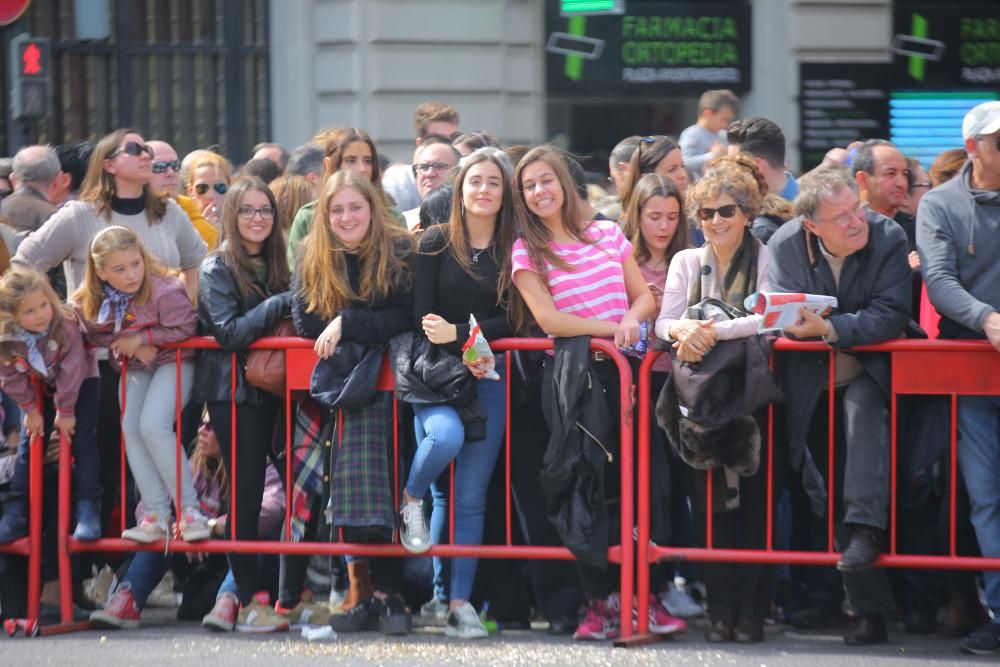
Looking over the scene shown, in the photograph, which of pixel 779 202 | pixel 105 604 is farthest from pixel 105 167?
pixel 779 202

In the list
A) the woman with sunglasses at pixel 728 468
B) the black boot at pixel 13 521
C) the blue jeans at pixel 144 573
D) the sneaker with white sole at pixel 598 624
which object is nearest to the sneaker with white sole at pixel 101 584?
the blue jeans at pixel 144 573

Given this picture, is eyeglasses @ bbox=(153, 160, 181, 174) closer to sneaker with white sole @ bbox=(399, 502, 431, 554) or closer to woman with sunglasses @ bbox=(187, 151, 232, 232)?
woman with sunglasses @ bbox=(187, 151, 232, 232)

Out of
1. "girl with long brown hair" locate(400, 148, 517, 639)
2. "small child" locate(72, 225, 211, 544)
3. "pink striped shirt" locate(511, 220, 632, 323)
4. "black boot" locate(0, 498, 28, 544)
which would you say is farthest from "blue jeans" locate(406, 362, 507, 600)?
"black boot" locate(0, 498, 28, 544)

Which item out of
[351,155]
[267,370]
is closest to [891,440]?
[267,370]

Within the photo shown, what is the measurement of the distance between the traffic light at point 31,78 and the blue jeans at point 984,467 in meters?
7.73

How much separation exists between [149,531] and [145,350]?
0.79 meters

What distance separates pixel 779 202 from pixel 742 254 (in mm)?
876

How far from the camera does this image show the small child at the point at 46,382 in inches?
269

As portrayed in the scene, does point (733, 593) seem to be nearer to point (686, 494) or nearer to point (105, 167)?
point (686, 494)

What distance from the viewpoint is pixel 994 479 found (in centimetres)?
660

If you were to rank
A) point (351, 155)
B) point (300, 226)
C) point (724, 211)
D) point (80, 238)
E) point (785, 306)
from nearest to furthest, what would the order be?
point (785, 306), point (724, 211), point (300, 226), point (80, 238), point (351, 155)

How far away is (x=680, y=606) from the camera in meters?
7.27

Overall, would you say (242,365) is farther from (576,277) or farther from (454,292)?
(576,277)

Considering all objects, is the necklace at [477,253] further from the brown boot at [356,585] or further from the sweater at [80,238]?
the sweater at [80,238]
